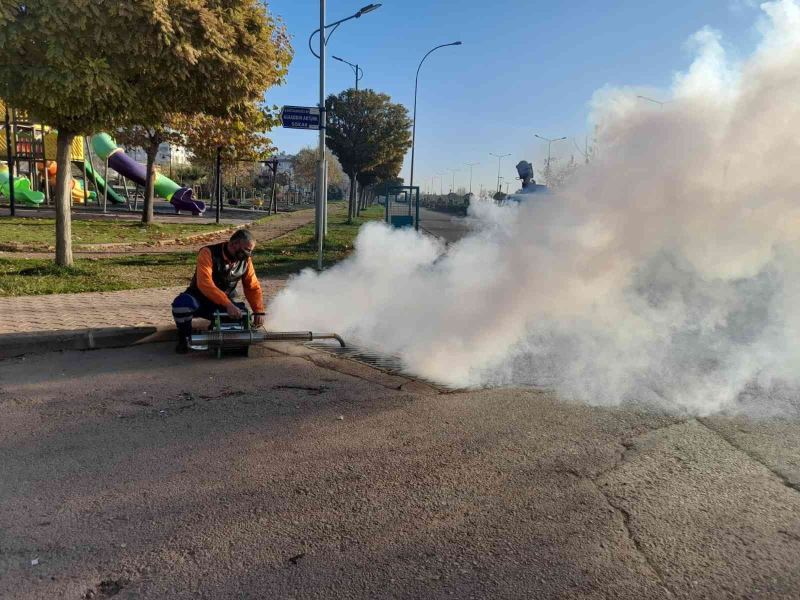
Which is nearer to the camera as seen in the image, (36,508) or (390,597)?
(390,597)

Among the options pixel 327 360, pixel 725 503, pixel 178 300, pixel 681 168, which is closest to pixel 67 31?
pixel 178 300

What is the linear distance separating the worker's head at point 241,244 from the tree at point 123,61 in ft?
11.3

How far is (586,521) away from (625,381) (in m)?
2.46

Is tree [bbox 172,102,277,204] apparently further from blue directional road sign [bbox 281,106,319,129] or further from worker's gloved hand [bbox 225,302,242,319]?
worker's gloved hand [bbox 225,302,242,319]

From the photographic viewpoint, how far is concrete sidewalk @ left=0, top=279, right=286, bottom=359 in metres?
5.81

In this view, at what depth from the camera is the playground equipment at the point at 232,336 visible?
18.1 ft

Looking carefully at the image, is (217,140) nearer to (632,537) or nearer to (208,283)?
(208,283)

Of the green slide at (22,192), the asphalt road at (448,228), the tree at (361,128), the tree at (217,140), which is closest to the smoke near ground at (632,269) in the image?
the asphalt road at (448,228)

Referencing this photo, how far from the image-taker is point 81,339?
5.99 meters

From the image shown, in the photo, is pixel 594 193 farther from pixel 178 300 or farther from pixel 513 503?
pixel 178 300

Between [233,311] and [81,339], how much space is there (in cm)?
172

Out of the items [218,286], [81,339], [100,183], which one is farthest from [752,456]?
[100,183]

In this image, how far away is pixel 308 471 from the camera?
338 centimetres

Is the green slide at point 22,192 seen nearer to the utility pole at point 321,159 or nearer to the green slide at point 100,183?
the green slide at point 100,183
